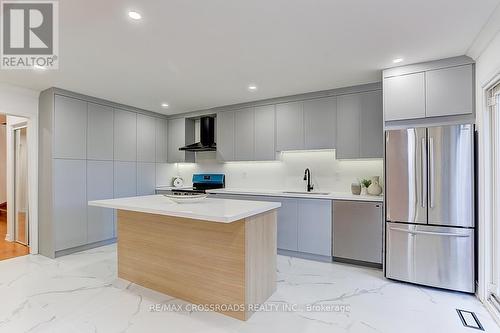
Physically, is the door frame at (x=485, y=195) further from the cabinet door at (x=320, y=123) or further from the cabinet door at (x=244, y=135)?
the cabinet door at (x=244, y=135)

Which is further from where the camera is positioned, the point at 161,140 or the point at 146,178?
the point at 161,140

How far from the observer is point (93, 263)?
3.49m

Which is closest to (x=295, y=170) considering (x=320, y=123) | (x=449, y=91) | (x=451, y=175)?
(x=320, y=123)

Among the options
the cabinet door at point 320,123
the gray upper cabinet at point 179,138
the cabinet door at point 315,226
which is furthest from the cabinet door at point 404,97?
the gray upper cabinet at point 179,138

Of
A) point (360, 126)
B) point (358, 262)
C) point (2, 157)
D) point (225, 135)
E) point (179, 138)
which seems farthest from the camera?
point (2, 157)

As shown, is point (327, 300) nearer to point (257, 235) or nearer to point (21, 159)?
point (257, 235)

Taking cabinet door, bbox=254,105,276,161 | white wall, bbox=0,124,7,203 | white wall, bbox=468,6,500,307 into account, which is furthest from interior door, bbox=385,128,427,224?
white wall, bbox=0,124,7,203

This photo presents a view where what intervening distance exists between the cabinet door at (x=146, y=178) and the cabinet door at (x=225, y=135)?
1.45 meters

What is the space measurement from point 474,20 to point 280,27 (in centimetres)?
150

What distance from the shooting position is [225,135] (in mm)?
4777

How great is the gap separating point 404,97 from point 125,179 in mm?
4423

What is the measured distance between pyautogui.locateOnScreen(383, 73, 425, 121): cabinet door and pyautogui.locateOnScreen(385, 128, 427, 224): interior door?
21 cm

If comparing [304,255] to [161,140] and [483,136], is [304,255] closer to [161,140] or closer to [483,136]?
[483,136]

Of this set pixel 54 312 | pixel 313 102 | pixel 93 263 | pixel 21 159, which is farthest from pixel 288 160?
pixel 21 159
